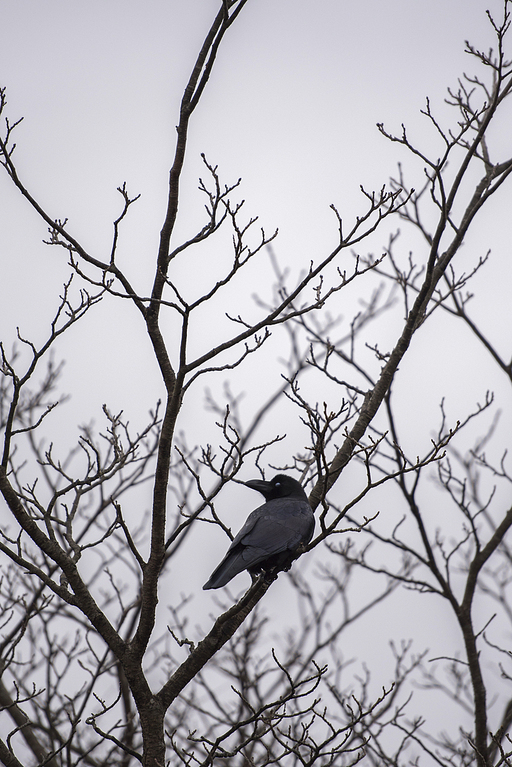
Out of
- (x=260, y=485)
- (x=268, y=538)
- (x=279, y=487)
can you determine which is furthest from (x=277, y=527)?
(x=279, y=487)

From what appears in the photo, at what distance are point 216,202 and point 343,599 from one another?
7.36 metres

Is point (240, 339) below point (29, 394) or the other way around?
below

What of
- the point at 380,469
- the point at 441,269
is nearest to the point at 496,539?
the point at 380,469

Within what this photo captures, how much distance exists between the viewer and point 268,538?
213 inches

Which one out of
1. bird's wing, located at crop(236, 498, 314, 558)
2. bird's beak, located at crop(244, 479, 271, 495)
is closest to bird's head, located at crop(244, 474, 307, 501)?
bird's beak, located at crop(244, 479, 271, 495)

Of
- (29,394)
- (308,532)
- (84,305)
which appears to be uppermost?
(29,394)

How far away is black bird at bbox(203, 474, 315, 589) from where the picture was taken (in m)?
5.15

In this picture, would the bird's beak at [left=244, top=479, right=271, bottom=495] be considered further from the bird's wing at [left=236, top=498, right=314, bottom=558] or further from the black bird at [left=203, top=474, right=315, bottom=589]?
the bird's wing at [left=236, top=498, right=314, bottom=558]

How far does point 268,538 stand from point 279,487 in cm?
115

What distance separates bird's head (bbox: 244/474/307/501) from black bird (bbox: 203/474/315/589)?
0.04ft

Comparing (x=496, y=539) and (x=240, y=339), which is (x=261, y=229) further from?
(x=496, y=539)

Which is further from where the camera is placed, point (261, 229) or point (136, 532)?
point (136, 532)

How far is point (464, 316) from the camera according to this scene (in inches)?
289

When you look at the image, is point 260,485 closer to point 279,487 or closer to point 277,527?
point 279,487
